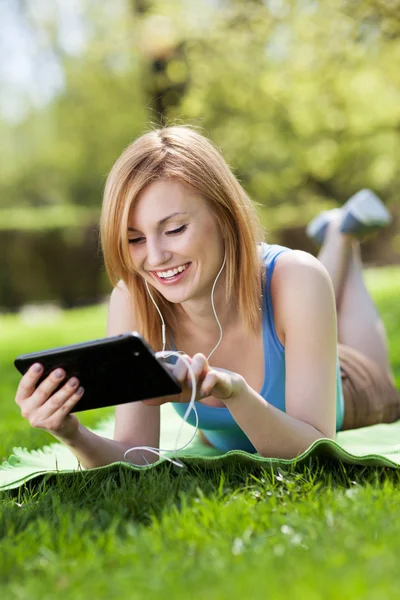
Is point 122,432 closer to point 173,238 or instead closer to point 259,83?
point 173,238

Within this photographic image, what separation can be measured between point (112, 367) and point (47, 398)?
Result: 267 mm

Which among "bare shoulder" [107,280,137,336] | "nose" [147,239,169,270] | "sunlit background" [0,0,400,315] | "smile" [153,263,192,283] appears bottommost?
"bare shoulder" [107,280,137,336]

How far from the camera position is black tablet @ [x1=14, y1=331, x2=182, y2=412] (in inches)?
90.8

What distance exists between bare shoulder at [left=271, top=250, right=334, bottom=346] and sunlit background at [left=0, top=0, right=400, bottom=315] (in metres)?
3.10

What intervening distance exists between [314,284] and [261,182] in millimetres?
13962

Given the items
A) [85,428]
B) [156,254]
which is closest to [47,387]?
[85,428]

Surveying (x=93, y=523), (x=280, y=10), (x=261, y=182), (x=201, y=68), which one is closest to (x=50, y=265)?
(x=261, y=182)

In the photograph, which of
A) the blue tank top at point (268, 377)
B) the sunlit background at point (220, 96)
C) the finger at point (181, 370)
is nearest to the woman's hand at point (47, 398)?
the finger at point (181, 370)

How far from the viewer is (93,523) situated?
7.28ft

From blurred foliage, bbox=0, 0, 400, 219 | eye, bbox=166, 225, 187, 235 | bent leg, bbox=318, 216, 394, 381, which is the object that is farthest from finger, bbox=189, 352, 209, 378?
bent leg, bbox=318, 216, 394, 381

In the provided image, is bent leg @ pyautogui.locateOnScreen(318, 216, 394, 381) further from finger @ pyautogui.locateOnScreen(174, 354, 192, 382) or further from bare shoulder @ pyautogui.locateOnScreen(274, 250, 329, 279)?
finger @ pyautogui.locateOnScreen(174, 354, 192, 382)

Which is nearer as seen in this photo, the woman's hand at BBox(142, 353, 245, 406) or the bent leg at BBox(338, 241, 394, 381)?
the woman's hand at BBox(142, 353, 245, 406)

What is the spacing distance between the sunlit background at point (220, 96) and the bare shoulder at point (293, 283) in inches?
122

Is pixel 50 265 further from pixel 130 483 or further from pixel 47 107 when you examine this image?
pixel 130 483
